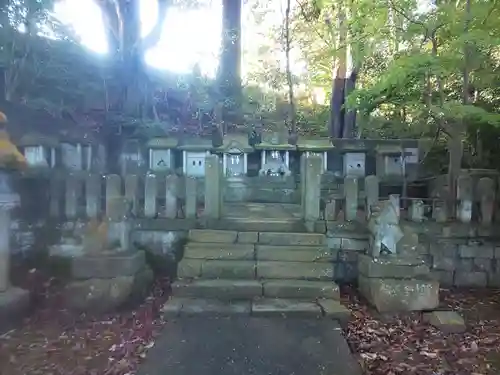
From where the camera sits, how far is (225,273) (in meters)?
5.49

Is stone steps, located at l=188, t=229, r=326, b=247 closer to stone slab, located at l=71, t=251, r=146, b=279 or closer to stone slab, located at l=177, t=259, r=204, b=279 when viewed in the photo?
stone slab, located at l=177, t=259, r=204, b=279

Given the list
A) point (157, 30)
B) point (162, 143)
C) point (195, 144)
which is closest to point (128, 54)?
point (157, 30)

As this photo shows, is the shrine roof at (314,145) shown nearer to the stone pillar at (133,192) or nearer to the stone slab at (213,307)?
the stone pillar at (133,192)

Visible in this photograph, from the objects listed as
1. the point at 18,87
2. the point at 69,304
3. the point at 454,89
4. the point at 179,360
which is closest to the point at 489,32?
the point at 454,89

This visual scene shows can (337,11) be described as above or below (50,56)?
above

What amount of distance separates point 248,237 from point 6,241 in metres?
2.90

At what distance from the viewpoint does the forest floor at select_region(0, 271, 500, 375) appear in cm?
413

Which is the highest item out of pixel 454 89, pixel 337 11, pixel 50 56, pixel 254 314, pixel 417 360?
pixel 337 11

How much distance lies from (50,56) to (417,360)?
10.6m

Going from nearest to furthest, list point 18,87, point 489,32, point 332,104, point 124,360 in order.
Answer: point 124,360 → point 489,32 → point 18,87 → point 332,104

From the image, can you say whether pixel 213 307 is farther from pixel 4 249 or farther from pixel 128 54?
pixel 128 54

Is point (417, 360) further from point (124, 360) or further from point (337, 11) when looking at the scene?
point (337, 11)

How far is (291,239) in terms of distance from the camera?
596cm

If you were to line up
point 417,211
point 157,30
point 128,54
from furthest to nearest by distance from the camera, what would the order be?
point 157,30
point 128,54
point 417,211
